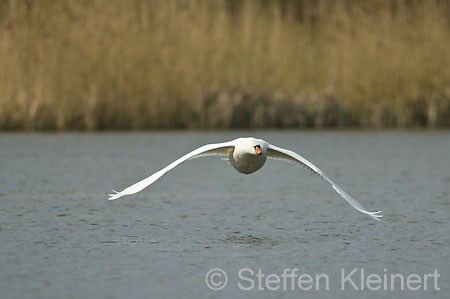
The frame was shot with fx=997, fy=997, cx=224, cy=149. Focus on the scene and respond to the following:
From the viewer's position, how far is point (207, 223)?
984 centimetres

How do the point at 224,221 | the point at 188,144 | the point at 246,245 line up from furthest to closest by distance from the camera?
1. the point at 188,144
2. the point at 224,221
3. the point at 246,245

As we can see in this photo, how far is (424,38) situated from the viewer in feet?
67.3

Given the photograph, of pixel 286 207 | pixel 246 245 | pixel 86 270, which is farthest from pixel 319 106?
pixel 86 270

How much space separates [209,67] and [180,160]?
11.2m

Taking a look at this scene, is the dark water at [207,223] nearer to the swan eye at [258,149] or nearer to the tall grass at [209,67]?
the swan eye at [258,149]

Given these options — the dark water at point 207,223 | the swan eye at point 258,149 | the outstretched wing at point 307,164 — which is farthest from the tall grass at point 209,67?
the swan eye at point 258,149

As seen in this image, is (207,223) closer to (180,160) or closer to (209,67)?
(180,160)

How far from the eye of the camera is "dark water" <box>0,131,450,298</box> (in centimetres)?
728

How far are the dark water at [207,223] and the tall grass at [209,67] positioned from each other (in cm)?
206

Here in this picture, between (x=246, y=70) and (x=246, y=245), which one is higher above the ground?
(x=246, y=70)

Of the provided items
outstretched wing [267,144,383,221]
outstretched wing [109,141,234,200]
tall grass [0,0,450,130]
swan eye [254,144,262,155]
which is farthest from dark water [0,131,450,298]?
tall grass [0,0,450,130]

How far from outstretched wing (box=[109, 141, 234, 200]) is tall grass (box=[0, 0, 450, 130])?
9.45 metres

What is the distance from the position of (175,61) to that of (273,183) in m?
6.98

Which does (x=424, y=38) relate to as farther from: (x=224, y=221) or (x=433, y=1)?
(x=224, y=221)
